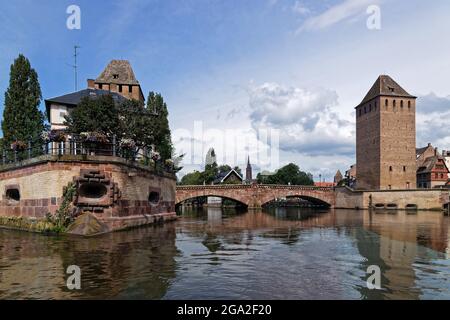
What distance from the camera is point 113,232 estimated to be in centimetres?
1892

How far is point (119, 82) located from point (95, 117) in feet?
86.9

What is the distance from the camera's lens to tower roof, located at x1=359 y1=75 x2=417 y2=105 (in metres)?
66.4

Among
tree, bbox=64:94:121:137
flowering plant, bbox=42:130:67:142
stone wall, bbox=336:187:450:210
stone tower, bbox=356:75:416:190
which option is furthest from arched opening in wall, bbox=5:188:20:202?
stone tower, bbox=356:75:416:190

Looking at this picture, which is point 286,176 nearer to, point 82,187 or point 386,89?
point 386,89

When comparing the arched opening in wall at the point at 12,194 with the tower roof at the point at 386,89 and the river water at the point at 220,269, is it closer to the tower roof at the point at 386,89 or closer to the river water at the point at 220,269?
the river water at the point at 220,269

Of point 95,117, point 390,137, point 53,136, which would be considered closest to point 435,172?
point 390,137

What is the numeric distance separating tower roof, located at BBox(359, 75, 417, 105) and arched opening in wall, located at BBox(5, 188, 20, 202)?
59.4m

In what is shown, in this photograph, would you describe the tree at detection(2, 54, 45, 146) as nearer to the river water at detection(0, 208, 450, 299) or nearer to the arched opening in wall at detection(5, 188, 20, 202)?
the arched opening in wall at detection(5, 188, 20, 202)

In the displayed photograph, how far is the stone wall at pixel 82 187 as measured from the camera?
61.9ft

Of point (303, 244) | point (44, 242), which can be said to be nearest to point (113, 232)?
point (44, 242)

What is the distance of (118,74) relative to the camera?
54.5 m

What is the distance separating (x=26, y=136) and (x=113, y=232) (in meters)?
27.0

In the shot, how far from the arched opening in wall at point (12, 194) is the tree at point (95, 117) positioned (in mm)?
6532
